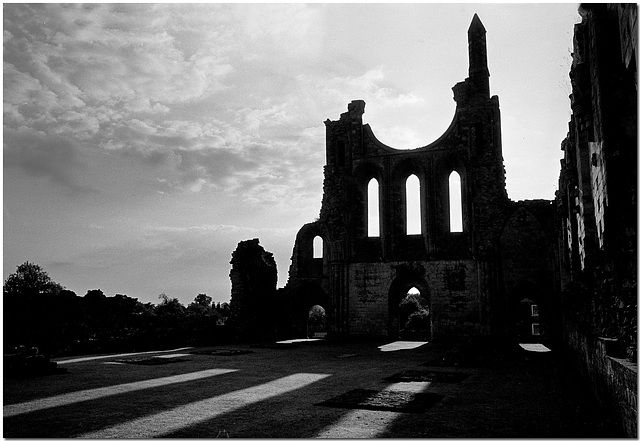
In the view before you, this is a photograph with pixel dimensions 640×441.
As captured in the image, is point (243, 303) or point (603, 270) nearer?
point (603, 270)

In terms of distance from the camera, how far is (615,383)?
4980mm

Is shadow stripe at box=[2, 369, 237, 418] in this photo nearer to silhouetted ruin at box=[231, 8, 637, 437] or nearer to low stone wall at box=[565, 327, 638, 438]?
low stone wall at box=[565, 327, 638, 438]

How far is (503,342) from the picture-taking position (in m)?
18.7

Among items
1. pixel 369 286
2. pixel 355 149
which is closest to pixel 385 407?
pixel 369 286

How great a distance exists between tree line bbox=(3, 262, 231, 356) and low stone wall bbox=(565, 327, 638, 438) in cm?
1237

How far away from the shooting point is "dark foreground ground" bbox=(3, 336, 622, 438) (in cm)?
521

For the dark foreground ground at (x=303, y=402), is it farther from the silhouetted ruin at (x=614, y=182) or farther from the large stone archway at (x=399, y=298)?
the large stone archway at (x=399, y=298)

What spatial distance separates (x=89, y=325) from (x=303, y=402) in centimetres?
1240

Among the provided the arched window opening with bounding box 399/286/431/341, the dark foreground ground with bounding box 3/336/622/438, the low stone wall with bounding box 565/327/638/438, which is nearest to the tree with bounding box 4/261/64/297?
the arched window opening with bounding box 399/286/431/341

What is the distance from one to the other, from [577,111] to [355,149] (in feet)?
50.4

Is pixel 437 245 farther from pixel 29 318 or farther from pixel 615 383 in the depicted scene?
pixel 615 383

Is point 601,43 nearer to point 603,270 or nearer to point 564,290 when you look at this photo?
point 603,270

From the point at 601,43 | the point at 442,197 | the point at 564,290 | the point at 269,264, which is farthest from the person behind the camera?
the point at 269,264

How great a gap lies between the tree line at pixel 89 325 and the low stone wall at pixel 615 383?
1237cm
